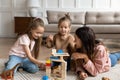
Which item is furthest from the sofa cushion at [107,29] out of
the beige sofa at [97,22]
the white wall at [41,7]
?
the white wall at [41,7]

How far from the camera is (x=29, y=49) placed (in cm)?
248

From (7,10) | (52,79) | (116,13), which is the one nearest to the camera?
(52,79)

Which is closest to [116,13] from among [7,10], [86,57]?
[7,10]

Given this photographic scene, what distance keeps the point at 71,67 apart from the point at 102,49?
41 cm

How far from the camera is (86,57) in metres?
2.29

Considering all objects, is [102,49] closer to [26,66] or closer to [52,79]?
[52,79]

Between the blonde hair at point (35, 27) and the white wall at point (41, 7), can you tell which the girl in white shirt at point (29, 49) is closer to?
the blonde hair at point (35, 27)

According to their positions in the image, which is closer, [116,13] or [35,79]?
[35,79]

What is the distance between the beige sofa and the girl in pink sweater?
8.15 feet

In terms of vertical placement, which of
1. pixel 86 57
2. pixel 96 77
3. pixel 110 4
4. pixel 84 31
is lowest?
pixel 96 77

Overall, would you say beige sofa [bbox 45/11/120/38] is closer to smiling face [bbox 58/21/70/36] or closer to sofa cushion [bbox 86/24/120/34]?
sofa cushion [bbox 86/24/120/34]

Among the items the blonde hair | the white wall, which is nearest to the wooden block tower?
the blonde hair

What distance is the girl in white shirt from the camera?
2410 mm

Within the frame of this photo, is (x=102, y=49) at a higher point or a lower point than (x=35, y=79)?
higher
